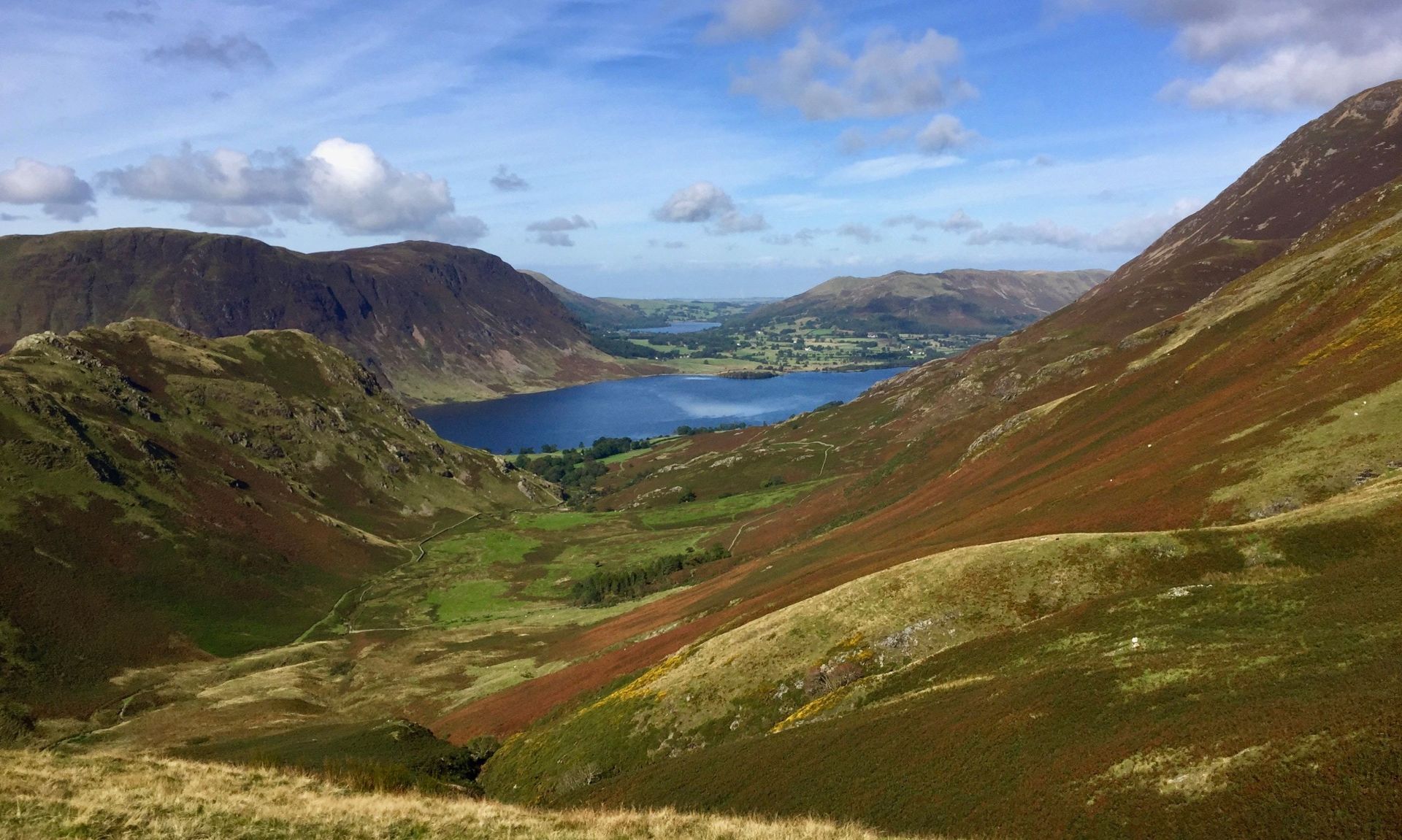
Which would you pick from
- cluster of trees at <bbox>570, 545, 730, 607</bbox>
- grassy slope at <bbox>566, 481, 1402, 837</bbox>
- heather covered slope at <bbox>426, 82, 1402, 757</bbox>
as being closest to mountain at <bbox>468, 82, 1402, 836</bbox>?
grassy slope at <bbox>566, 481, 1402, 837</bbox>

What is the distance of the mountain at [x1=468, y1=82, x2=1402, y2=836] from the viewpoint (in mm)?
23219

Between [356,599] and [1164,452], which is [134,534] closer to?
[356,599]

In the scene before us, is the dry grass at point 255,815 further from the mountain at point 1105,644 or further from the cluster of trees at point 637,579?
the cluster of trees at point 637,579

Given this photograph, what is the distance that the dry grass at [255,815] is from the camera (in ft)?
71.4

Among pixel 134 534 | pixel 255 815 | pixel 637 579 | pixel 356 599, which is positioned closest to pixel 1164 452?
pixel 255 815

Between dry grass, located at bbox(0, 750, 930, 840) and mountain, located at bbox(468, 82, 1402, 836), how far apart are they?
8.20 meters

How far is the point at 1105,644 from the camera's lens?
3522cm

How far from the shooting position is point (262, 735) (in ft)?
247

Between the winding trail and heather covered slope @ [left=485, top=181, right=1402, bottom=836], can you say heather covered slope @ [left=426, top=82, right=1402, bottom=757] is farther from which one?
the winding trail

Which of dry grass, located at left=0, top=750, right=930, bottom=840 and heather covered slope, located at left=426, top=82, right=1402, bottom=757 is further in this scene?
heather covered slope, located at left=426, top=82, right=1402, bottom=757

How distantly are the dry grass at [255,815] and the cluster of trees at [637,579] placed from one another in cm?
11350

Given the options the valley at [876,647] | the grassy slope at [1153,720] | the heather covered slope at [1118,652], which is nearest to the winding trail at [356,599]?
the valley at [876,647]

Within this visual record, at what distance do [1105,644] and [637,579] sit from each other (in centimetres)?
12237

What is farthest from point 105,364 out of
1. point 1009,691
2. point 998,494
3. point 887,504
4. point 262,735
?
point 1009,691
